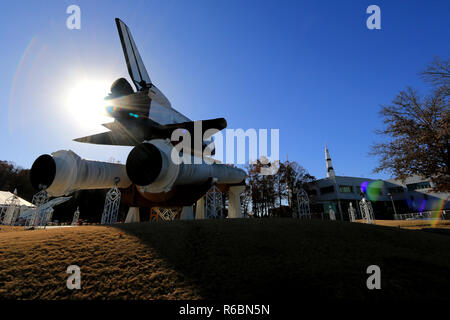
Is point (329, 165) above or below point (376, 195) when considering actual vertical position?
above

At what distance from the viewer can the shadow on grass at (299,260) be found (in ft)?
12.2

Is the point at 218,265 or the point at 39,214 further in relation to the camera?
the point at 39,214

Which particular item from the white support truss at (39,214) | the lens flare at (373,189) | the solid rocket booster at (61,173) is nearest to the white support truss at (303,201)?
the solid rocket booster at (61,173)

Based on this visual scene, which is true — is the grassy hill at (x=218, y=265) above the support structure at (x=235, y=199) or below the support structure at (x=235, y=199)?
below

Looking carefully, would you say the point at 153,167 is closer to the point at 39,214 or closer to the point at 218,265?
the point at 218,265

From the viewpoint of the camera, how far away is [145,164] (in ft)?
27.7

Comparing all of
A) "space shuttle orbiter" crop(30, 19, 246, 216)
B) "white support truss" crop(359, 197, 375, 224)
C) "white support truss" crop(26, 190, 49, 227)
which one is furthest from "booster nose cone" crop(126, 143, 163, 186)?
"white support truss" crop(359, 197, 375, 224)

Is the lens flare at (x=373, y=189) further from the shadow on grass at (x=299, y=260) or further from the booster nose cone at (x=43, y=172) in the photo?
the booster nose cone at (x=43, y=172)

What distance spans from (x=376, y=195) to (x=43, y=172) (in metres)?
65.0

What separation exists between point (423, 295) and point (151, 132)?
1434 cm

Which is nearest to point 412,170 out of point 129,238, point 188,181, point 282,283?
point 188,181

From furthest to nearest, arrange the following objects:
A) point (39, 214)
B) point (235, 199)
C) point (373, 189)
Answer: point (373, 189)
point (235, 199)
point (39, 214)

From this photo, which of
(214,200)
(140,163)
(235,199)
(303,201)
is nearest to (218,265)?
(140,163)

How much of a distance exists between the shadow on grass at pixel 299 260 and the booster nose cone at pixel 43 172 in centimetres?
460
